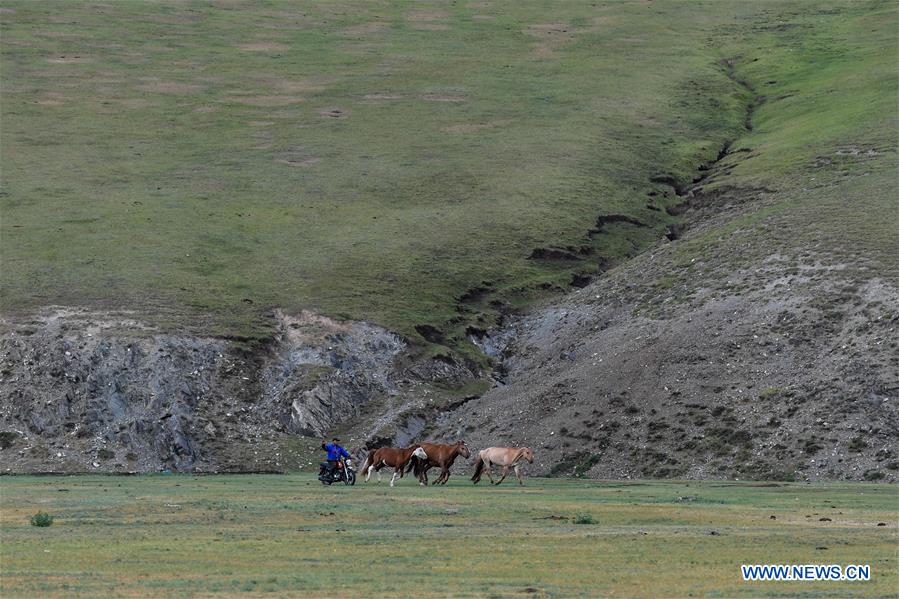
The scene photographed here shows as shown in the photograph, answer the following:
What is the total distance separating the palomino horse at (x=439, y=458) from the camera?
45.3 meters

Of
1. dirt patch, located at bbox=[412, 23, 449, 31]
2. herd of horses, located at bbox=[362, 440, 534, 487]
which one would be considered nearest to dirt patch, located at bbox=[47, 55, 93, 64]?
dirt patch, located at bbox=[412, 23, 449, 31]

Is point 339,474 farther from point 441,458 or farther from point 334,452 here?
point 441,458

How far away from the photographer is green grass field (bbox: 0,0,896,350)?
7888 cm

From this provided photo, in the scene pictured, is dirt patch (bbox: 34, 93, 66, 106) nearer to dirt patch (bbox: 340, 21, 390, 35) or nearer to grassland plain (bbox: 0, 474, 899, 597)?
dirt patch (bbox: 340, 21, 390, 35)

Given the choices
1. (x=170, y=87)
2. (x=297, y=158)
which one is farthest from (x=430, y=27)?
(x=297, y=158)

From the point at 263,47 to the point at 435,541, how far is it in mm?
129358

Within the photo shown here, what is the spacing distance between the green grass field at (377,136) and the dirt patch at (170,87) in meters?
0.41

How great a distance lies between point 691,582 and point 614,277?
57.8 metres

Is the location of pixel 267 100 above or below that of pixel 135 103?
below

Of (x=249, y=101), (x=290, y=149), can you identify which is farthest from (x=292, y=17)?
(x=290, y=149)

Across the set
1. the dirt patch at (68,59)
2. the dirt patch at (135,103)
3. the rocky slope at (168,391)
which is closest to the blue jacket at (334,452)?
the rocky slope at (168,391)

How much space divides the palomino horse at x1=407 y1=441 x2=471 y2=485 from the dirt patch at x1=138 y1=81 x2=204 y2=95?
8967cm

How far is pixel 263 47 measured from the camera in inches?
5940

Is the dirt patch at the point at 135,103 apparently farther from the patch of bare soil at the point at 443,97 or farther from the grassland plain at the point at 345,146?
the patch of bare soil at the point at 443,97
